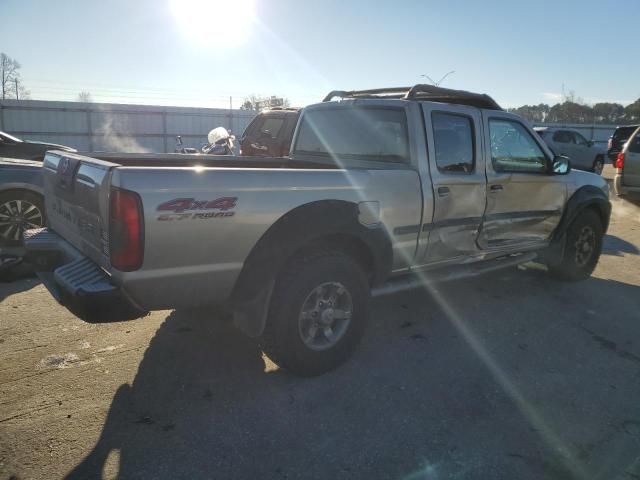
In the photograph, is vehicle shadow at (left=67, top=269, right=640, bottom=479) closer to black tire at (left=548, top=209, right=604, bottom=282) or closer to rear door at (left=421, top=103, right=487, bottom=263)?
rear door at (left=421, top=103, right=487, bottom=263)

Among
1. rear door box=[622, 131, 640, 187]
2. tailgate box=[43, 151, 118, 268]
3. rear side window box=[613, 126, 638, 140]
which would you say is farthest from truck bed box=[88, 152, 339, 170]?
rear side window box=[613, 126, 638, 140]

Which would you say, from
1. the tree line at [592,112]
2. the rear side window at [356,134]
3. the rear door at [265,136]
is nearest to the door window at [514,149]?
the rear side window at [356,134]

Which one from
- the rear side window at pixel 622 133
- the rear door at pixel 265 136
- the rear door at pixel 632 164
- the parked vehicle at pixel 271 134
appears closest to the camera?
the parked vehicle at pixel 271 134

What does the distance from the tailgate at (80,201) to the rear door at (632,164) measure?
1085 cm

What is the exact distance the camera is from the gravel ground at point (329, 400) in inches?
97.7

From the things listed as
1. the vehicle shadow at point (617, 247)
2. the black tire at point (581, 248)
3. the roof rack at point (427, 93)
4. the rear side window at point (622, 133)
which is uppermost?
the rear side window at point (622, 133)

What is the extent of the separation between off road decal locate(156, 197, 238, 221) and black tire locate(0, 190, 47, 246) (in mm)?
4154

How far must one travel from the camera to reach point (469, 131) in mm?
4270

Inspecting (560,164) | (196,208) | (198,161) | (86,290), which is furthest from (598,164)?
(86,290)

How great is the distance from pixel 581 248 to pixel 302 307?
13.4ft

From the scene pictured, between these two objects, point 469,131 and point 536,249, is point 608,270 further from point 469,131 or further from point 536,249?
point 469,131

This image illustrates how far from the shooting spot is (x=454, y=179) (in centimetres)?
401

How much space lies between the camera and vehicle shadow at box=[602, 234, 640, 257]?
7.44m

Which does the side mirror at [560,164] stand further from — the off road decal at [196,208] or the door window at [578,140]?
the door window at [578,140]
